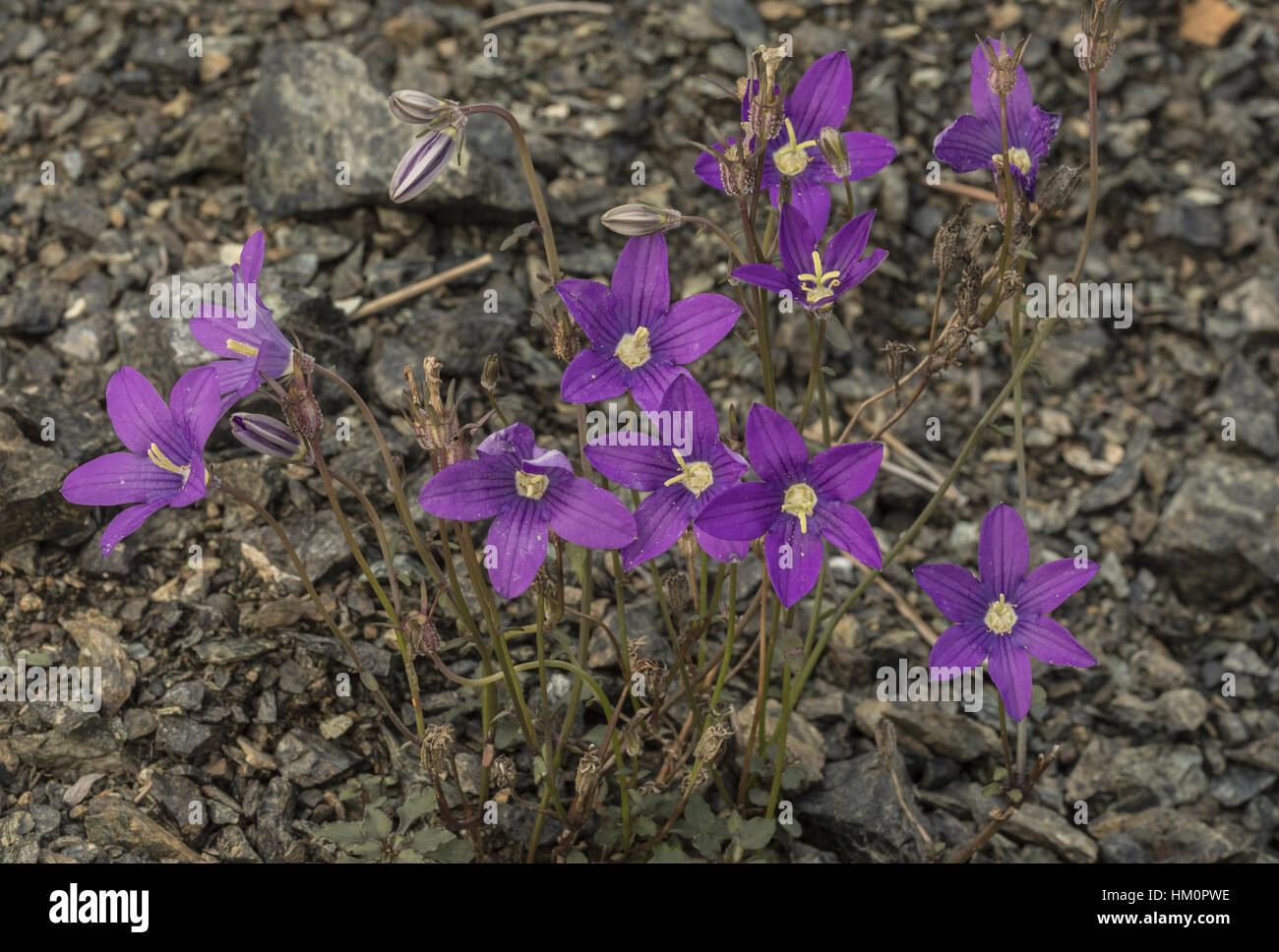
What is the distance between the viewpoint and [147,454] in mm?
3455

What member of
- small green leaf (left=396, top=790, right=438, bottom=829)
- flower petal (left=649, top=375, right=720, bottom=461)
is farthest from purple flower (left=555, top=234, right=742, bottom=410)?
small green leaf (left=396, top=790, right=438, bottom=829)

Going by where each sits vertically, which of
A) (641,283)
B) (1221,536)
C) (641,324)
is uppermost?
(641,283)

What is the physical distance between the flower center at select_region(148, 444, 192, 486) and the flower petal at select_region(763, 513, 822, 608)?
1.53 metres

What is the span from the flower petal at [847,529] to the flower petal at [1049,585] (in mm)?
546

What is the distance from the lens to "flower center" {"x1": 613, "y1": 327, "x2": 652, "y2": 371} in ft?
11.1

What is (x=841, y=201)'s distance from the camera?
639 centimetres

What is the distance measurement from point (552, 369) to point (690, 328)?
219 centimetres

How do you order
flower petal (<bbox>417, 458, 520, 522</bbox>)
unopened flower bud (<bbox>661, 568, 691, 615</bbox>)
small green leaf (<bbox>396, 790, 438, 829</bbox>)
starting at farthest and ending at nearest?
small green leaf (<bbox>396, 790, 438, 829</bbox>) → unopened flower bud (<bbox>661, 568, 691, 615</bbox>) → flower petal (<bbox>417, 458, 520, 522</bbox>)

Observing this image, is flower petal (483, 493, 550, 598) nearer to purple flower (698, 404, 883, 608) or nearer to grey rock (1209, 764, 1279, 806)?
purple flower (698, 404, 883, 608)

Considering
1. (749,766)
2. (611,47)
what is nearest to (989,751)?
(749,766)

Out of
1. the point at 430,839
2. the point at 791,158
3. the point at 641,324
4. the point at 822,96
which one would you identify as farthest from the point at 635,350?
the point at 430,839

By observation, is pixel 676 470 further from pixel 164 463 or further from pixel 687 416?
pixel 164 463

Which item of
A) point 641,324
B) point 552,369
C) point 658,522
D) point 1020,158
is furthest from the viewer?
point 552,369
